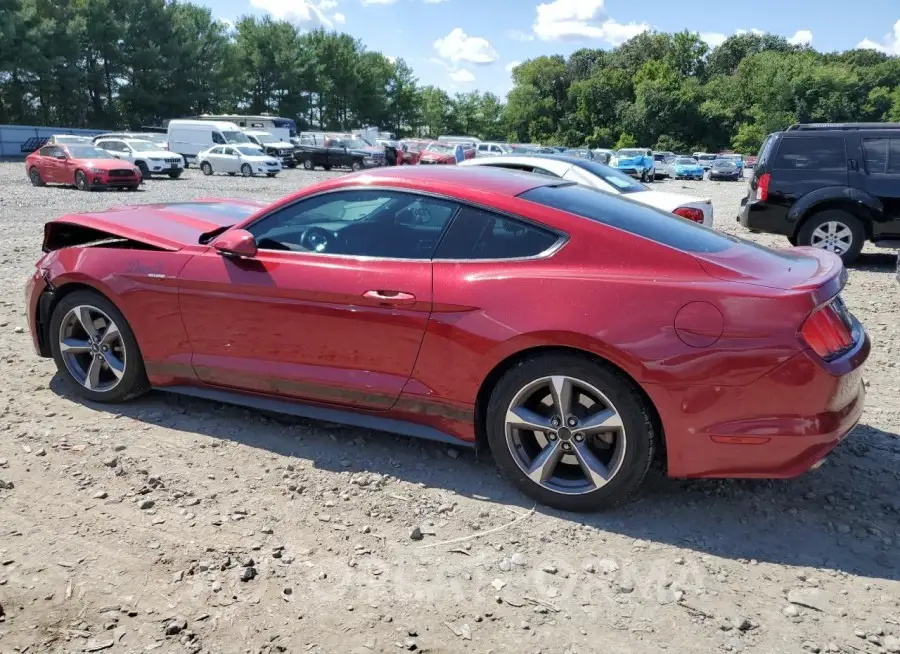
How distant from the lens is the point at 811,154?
9773 millimetres

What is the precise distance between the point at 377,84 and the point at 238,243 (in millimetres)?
84191

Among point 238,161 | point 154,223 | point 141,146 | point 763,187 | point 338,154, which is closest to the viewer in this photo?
point 154,223

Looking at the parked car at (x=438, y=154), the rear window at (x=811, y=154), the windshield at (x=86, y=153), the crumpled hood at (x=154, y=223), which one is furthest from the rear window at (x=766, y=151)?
the parked car at (x=438, y=154)

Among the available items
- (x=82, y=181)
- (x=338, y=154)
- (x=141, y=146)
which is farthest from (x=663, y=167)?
(x=82, y=181)

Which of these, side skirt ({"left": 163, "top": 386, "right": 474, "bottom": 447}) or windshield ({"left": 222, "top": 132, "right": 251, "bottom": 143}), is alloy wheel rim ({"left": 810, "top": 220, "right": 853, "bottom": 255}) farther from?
windshield ({"left": 222, "top": 132, "right": 251, "bottom": 143})

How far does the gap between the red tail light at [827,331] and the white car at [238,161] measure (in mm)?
29303

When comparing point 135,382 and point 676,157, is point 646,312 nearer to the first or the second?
point 135,382

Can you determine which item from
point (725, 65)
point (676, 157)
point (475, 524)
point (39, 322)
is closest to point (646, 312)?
point (475, 524)

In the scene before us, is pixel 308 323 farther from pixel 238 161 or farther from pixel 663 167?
pixel 663 167

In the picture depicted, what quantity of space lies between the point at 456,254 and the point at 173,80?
63192mm

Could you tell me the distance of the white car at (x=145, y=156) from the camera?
87.8 ft

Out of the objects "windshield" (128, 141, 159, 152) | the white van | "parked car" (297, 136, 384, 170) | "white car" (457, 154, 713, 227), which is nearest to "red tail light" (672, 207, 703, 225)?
"white car" (457, 154, 713, 227)

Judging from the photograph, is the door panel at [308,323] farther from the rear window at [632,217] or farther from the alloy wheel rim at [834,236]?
the alloy wheel rim at [834,236]

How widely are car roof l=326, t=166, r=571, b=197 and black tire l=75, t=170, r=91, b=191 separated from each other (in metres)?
21.1
